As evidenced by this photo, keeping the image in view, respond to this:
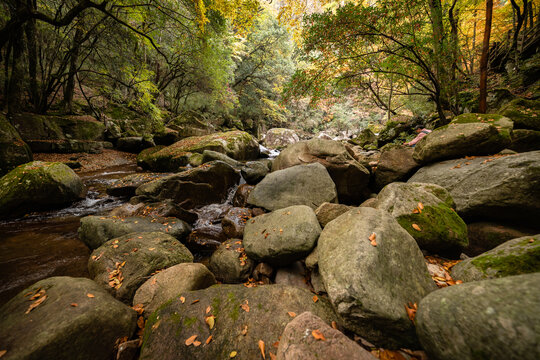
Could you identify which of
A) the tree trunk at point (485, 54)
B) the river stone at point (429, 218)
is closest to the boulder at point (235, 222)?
the river stone at point (429, 218)

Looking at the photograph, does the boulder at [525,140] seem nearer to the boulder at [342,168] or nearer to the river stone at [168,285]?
the boulder at [342,168]

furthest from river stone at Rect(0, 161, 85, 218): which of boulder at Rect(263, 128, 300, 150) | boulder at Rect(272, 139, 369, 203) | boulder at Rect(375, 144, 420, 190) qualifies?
boulder at Rect(263, 128, 300, 150)

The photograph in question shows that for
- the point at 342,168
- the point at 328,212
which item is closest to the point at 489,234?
the point at 328,212

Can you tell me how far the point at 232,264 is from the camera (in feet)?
10.5

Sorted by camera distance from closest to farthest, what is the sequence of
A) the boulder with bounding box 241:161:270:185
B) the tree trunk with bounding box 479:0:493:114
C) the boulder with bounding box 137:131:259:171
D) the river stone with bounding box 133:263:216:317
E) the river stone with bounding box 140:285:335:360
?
the river stone with bounding box 140:285:335:360, the river stone with bounding box 133:263:216:317, the tree trunk with bounding box 479:0:493:114, the boulder with bounding box 241:161:270:185, the boulder with bounding box 137:131:259:171

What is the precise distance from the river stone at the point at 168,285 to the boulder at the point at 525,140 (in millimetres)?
6967

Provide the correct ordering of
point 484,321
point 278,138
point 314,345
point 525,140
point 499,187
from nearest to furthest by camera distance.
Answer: point 484,321, point 314,345, point 499,187, point 525,140, point 278,138

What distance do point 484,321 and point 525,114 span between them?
646cm

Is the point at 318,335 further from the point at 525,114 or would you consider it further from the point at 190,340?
the point at 525,114

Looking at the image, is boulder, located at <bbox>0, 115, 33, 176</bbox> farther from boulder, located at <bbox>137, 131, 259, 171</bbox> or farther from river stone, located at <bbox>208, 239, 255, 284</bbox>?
river stone, located at <bbox>208, 239, 255, 284</bbox>

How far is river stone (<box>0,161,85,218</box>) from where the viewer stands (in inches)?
185

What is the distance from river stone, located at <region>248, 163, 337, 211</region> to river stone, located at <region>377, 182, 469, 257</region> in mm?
1611

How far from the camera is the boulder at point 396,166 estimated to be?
15.3 ft

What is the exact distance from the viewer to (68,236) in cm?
423
